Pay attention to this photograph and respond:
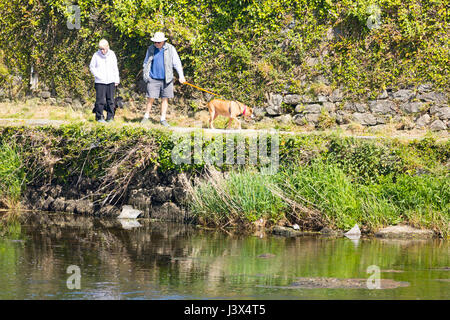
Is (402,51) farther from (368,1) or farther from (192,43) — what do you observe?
(192,43)

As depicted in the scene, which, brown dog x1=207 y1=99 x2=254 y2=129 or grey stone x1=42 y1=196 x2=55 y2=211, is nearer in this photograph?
grey stone x1=42 y1=196 x2=55 y2=211

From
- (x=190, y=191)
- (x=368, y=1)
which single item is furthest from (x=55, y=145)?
(x=368, y=1)

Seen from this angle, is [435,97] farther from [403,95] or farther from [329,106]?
A: [329,106]

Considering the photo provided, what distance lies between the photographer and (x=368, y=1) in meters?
17.9

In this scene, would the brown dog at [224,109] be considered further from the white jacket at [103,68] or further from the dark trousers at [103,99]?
the white jacket at [103,68]

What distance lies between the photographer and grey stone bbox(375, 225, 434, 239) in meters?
12.9

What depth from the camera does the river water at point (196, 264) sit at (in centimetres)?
906

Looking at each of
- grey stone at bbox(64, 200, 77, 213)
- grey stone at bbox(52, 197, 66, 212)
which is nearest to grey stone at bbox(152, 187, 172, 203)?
grey stone at bbox(64, 200, 77, 213)

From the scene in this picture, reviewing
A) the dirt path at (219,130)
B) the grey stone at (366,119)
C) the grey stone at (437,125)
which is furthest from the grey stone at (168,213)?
the grey stone at (437,125)

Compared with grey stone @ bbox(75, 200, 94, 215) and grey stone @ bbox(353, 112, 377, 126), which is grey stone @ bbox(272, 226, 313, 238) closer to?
grey stone @ bbox(75, 200, 94, 215)

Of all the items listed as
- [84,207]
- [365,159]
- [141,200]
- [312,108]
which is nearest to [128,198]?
[141,200]

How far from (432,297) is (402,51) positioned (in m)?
9.93

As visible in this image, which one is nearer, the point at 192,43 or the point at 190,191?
the point at 190,191

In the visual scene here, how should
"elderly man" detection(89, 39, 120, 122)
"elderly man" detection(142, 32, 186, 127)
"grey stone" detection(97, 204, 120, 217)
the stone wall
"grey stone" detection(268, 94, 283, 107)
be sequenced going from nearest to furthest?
1. "grey stone" detection(97, 204, 120, 217)
2. "elderly man" detection(142, 32, 186, 127)
3. "elderly man" detection(89, 39, 120, 122)
4. the stone wall
5. "grey stone" detection(268, 94, 283, 107)
